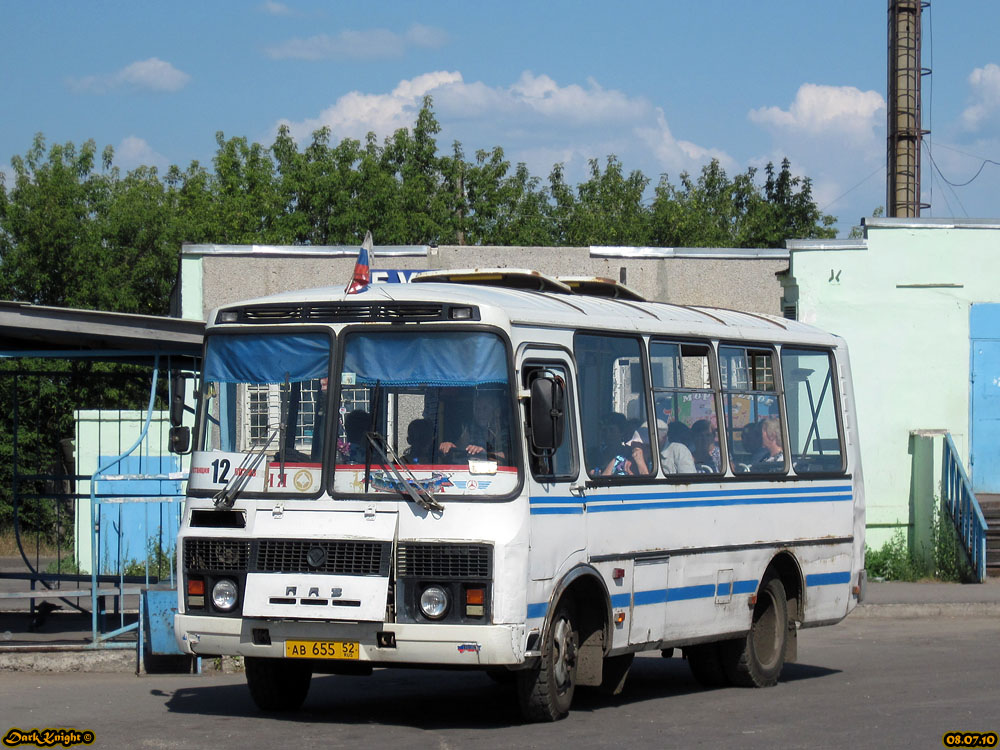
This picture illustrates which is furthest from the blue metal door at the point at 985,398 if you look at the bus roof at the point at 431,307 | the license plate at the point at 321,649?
the license plate at the point at 321,649

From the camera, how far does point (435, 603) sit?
8.55 metres

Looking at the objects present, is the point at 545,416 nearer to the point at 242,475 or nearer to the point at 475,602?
the point at 475,602

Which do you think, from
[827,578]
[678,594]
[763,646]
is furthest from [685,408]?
[827,578]

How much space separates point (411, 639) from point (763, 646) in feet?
14.2

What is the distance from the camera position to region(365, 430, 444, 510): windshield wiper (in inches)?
340

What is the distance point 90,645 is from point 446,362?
525cm

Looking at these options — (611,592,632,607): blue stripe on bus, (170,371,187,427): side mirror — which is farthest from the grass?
(611,592,632,607): blue stripe on bus

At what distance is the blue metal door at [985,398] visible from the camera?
2173cm

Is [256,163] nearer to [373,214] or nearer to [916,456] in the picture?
[373,214]

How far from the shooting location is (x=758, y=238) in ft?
188

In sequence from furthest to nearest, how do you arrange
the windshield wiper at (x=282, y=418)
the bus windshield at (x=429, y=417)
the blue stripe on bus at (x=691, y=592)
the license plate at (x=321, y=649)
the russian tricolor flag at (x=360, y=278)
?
the blue stripe on bus at (x=691, y=592) → the russian tricolor flag at (x=360, y=278) → the windshield wiper at (x=282, y=418) → the bus windshield at (x=429, y=417) → the license plate at (x=321, y=649)

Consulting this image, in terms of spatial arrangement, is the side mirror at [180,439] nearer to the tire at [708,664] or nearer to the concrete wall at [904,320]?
the tire at [708,664]

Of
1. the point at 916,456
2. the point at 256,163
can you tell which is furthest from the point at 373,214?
the point at 916,456

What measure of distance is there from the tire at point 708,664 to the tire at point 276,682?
3372 mm
